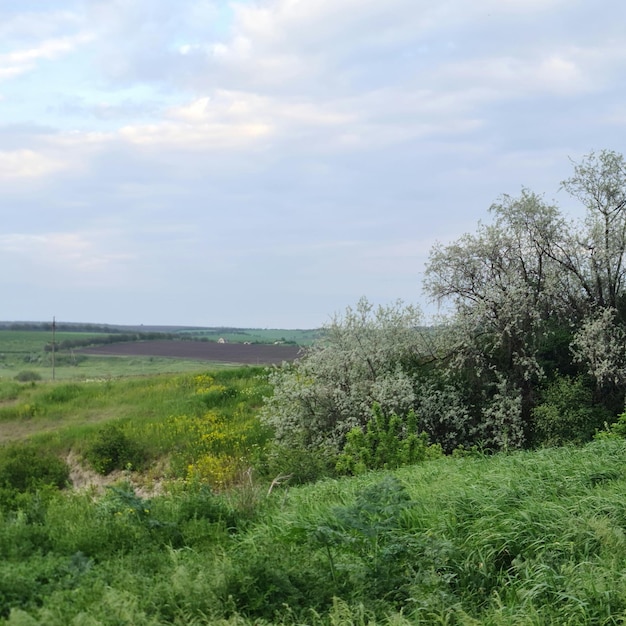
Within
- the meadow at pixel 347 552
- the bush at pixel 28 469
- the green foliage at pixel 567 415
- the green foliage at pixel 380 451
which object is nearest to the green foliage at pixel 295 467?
the green foliage at pixel 380 451

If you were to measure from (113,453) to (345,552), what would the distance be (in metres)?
10.7

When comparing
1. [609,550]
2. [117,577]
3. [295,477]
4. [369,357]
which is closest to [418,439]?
[295,477]

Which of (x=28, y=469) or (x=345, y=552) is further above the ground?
(x=345, y=552)

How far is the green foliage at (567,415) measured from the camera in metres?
12.3

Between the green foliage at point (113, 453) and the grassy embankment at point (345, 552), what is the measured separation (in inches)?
268

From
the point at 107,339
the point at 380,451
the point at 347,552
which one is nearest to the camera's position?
the point at 347,552

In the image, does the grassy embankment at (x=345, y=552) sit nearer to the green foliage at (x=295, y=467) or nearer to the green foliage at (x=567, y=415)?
the green foliage at (x=295, y=467)

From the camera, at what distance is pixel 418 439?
11.3m

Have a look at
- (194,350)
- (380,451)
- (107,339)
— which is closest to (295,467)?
(380,451)

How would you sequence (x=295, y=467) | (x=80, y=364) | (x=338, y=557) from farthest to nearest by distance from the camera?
(x=80, y=364) < (x=295, y=467) < (x=338, y=557)

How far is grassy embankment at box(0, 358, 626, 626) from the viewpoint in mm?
4230

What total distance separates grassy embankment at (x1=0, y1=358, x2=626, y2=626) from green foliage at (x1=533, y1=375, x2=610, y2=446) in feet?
12.7

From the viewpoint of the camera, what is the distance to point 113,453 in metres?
15.0

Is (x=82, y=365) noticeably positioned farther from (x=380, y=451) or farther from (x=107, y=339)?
(x=380, y=451)
